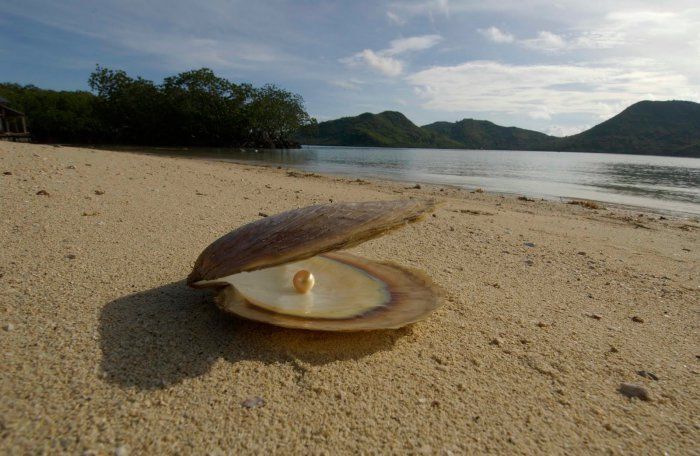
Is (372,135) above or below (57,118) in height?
above

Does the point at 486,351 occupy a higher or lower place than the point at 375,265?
lower

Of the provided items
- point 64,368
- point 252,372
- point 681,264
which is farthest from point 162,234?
point 681,264

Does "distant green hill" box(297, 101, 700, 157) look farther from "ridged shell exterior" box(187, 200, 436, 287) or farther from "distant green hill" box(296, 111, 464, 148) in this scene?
"ridged shell exterior" box(187, 200, 436, 287)

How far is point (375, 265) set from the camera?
2805 millimetres

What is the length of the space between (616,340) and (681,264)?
3696 millimetres

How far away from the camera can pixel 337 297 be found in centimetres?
229

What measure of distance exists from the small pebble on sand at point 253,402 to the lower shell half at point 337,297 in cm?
35

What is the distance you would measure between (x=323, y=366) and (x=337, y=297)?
1.69 ft

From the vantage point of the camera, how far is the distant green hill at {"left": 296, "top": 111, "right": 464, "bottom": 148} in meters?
163

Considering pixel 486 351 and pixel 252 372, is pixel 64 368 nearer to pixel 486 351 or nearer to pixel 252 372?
pixel 252 372

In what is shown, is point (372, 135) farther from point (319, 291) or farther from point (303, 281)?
point (303, 281)

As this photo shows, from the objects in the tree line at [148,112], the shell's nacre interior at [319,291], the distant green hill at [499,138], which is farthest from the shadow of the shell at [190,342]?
the distant green hill at [499,138]

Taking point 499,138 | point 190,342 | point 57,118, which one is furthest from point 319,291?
point 499,138

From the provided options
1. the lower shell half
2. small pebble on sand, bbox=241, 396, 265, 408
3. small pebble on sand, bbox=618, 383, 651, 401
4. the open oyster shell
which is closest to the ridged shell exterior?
the open oyster shell
